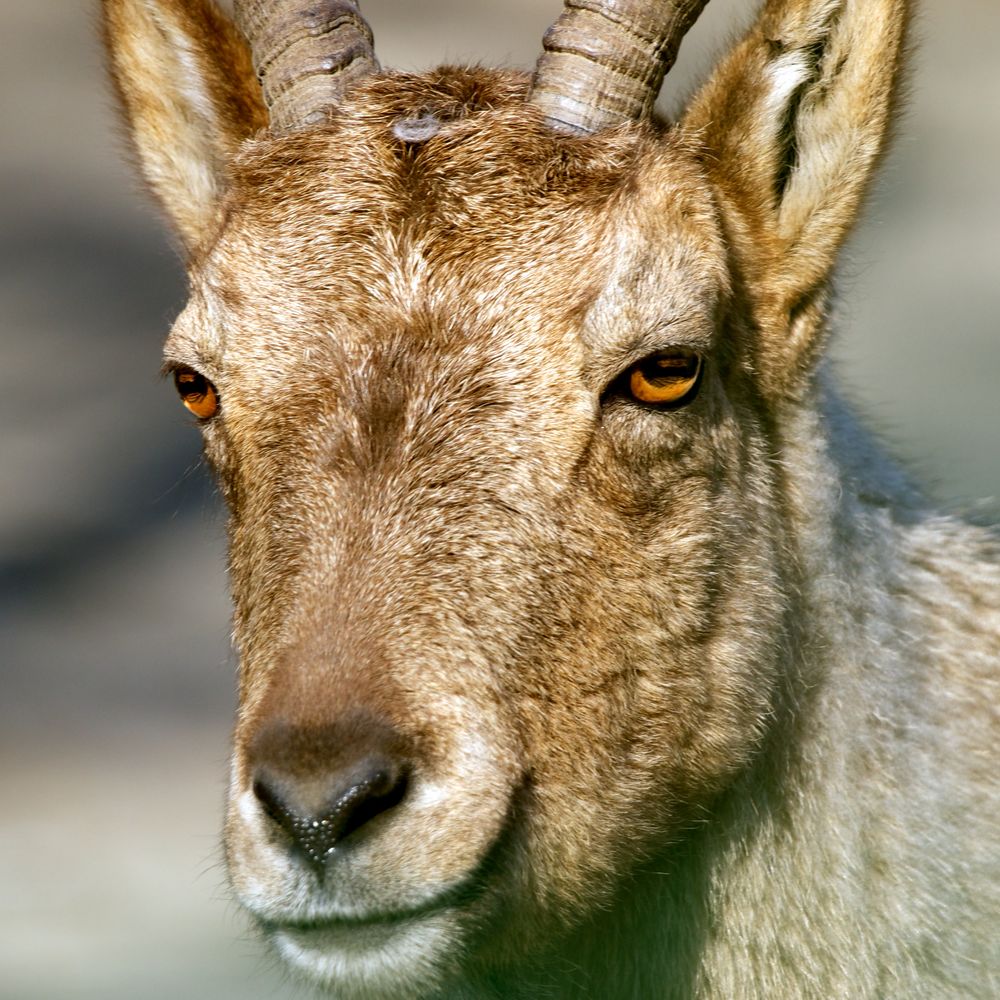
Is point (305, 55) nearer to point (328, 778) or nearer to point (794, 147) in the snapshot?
point (794, 147)

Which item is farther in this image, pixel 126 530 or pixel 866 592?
pixel 126 530

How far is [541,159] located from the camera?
5.37m

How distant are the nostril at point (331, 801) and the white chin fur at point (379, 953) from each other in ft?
0.93

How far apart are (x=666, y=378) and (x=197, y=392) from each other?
166cm

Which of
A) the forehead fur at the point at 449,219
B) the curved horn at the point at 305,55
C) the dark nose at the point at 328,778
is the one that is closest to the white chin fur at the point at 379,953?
the dark nose at the point at 328,778

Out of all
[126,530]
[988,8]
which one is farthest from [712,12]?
[126,530]

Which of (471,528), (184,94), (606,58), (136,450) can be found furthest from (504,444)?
(136,450)

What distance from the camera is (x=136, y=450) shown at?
15.0 metres

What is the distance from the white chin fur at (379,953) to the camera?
4270mm

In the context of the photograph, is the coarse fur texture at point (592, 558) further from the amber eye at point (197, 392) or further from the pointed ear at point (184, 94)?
the pointed ear at point (184, 94)

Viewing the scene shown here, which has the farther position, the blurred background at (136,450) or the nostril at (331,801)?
the blurred background at (136,450)

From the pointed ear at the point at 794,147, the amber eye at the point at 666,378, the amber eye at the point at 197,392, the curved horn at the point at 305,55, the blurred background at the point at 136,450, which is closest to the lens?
the amber eye at the point at 666,378

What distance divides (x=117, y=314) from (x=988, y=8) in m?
11.5

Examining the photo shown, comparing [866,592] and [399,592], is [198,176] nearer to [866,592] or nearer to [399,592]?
[399,592]
